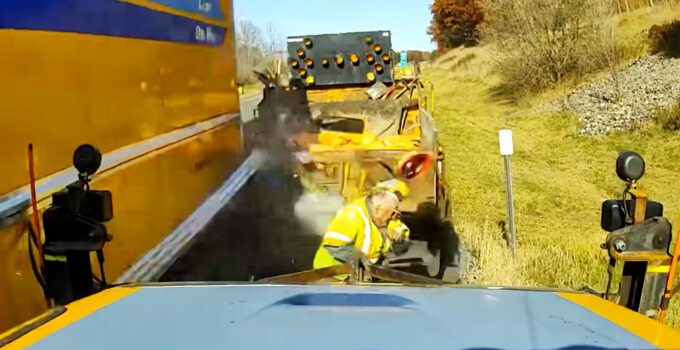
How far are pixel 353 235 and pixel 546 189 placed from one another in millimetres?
8682

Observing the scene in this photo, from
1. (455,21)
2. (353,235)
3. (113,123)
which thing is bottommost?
(353,235)

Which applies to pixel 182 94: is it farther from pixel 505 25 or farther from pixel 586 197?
pixel 505 25

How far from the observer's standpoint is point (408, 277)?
252 centimetres

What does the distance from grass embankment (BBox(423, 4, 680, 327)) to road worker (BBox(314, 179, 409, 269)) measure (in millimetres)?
1201

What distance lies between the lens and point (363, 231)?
16.5 ft

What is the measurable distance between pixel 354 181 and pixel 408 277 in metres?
4.50

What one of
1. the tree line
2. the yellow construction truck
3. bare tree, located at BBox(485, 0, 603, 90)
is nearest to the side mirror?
the yellow construction truck

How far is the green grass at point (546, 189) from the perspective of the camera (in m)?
6.71

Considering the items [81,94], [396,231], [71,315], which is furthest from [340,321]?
[396,231]

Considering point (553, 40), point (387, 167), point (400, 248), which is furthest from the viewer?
point (553, 40)

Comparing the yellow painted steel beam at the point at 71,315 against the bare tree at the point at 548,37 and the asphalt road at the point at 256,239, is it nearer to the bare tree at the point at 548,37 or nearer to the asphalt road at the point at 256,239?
the asphalt road at the point at 256,239

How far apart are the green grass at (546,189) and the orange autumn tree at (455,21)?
42938 mm

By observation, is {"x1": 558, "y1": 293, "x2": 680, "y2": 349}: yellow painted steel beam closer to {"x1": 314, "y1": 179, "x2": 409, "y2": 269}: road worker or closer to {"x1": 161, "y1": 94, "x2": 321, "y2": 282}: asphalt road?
{"x1": 314, "y1": 179, "x2": 409, "y2": 269}: road worker

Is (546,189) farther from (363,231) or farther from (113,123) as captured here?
(113,123)
